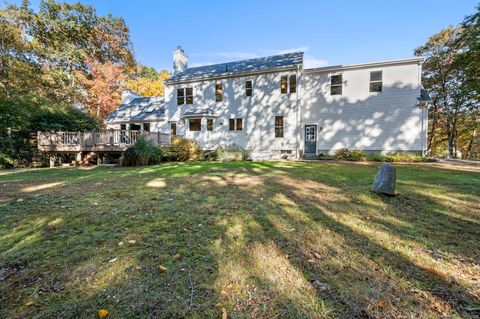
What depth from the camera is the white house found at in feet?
41.8

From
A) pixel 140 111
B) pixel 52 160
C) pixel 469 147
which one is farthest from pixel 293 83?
pixel 469 147

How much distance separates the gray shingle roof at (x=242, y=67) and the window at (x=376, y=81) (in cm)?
442

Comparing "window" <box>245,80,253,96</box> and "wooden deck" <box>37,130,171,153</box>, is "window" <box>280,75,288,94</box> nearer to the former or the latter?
"window" <box>245,80,253,96</box>

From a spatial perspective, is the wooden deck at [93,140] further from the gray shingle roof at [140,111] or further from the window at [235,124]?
the window at [235,124]

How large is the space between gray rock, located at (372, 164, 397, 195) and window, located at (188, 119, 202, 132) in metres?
13.1

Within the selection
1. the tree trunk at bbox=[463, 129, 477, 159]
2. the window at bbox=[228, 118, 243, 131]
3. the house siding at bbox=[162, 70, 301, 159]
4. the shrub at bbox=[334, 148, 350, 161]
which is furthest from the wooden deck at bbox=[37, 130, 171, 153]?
the tree trunk at bbox=[463, 129, 477, 159]

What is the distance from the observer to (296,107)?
1395 cm

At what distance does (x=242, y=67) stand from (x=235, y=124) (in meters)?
4.26

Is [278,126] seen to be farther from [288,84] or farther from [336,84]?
[336,84]

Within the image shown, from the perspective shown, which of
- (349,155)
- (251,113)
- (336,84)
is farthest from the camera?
(251,113)

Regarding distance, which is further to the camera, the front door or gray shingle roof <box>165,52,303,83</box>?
the front door

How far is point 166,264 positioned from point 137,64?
31.0 m

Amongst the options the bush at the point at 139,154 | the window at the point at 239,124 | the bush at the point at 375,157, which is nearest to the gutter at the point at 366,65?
the bush at the point at 375,157

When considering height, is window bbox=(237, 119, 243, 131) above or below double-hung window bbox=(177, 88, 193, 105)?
below
